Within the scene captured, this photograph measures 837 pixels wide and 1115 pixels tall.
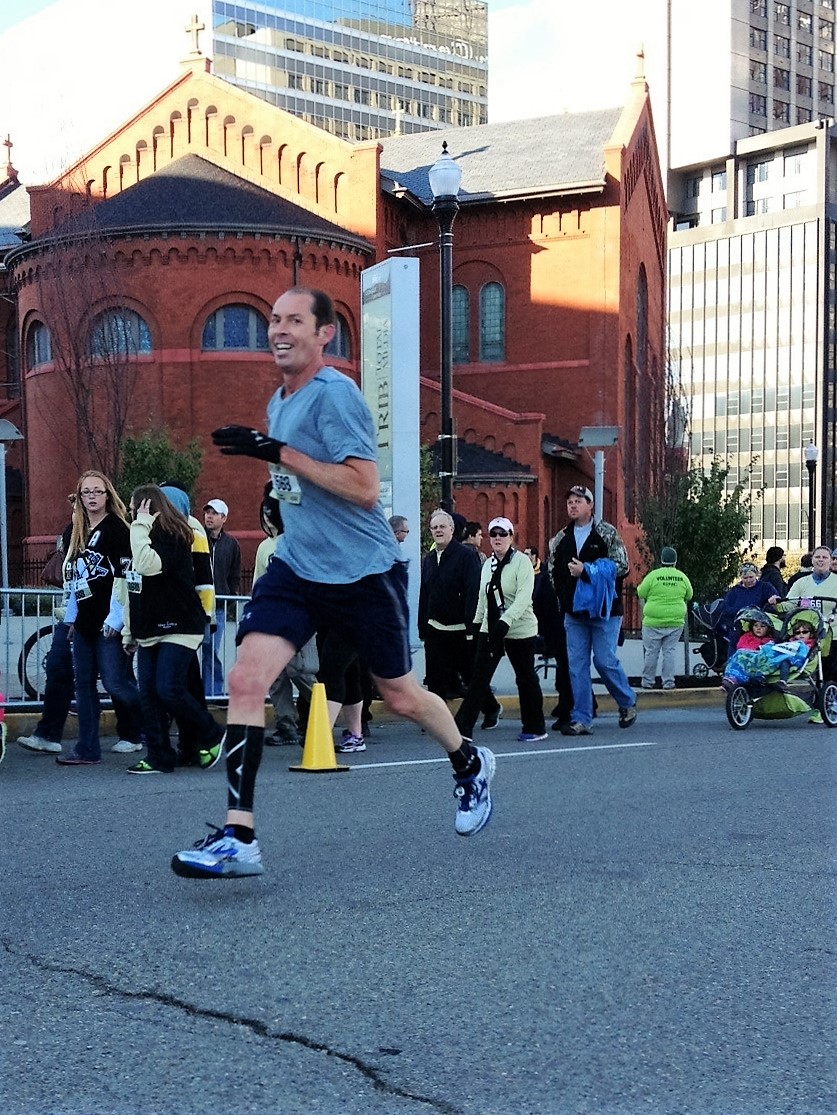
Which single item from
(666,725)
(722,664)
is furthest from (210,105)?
(666,725)

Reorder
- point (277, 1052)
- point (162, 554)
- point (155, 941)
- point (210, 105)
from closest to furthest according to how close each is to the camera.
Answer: point (277, 1052) < point (155, 941) < point (162, 554) < point (210, 105)

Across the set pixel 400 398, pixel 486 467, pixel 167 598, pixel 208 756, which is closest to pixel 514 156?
pixel 486 467

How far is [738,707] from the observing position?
1272cm

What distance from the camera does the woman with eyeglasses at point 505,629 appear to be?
10.8 metres

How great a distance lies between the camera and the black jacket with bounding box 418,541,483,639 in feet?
39.1

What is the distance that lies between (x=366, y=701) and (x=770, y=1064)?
8633 mm

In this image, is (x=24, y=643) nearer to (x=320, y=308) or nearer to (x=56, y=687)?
(x=56, y=687)

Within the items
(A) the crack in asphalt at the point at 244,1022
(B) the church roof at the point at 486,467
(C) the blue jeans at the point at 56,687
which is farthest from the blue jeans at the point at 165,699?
(B) the church roof at the point at 486,467

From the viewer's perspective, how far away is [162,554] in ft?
29.1

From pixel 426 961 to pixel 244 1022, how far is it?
0.76 metres

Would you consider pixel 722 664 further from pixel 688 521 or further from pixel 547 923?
pixel 547 923

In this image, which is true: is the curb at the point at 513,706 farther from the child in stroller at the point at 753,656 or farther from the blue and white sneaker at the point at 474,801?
the blue and white sneaker at the point at 474,801

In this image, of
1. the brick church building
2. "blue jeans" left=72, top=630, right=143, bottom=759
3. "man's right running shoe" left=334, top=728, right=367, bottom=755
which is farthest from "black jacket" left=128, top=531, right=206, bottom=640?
the brick church building

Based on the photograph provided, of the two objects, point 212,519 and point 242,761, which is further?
point 212,519
